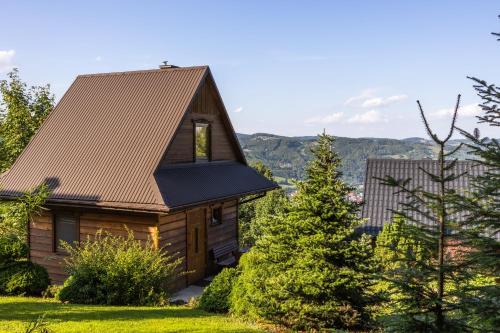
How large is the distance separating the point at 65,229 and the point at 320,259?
9.80 m

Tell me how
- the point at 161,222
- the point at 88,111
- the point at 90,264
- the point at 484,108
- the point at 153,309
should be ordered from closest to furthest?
the point at 484,108
the point at 153,309
the point at 90,264
the point at 161,222
the point at 88,111

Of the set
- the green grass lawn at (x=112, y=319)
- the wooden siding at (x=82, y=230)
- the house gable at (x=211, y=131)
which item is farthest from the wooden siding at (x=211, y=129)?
the green grass lawn at (x=112, y=319)

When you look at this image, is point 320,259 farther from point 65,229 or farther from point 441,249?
point 65,229

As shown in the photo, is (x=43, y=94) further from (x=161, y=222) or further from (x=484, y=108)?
(x=484, y=108)

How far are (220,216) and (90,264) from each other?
6.51 meters

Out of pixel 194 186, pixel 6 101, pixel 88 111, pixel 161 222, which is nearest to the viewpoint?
pixel 161 222

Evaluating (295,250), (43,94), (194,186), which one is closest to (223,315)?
(295,250)

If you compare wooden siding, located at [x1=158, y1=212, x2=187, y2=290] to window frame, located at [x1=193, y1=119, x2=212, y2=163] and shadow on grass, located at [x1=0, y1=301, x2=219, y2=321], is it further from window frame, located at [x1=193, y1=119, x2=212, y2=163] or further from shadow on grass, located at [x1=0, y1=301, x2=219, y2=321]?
shadow on grass, located at [x1=0, y1=301, x2=219, y2=321]

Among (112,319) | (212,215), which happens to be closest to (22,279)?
(112,319)

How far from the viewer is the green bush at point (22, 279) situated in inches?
482

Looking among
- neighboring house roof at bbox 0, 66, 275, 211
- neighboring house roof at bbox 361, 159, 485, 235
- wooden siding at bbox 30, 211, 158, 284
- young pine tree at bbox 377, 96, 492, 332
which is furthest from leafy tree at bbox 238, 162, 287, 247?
young pine tree at bbox 377, 96, 492, 332

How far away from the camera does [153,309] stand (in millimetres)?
10391

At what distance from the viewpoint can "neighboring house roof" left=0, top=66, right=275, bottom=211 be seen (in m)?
13.8

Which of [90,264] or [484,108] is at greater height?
[484,108]
